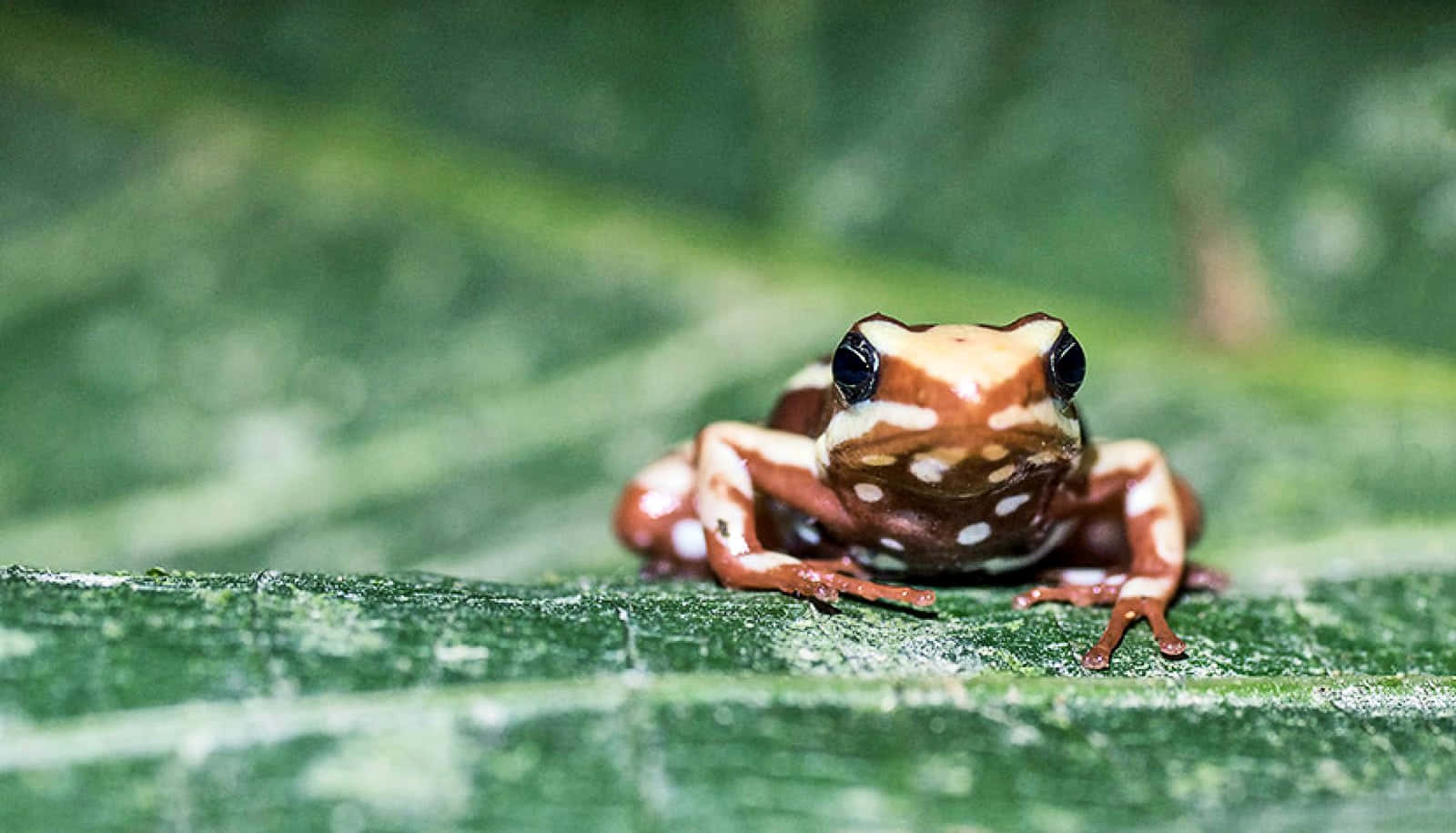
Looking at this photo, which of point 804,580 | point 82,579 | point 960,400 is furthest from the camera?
point 804,580

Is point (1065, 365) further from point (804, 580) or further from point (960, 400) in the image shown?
point (804, 580)

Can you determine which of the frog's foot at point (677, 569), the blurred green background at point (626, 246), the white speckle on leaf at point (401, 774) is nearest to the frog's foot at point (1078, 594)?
the blurred green background at point (626, 246)

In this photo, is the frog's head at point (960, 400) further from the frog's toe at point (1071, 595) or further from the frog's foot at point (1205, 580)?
the frog's foot at point (1205, 580)

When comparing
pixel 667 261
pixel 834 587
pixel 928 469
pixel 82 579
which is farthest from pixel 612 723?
pixel 667 261

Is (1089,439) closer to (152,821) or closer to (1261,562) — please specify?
(1261,562)

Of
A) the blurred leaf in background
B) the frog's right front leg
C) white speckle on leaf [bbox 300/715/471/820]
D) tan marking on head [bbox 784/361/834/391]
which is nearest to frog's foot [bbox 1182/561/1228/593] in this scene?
the blurred leaf in background

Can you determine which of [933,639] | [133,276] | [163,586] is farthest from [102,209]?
[933,639]
